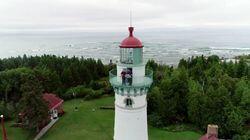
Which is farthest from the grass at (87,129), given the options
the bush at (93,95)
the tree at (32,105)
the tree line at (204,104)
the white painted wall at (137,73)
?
the white painted wall at (137,73)

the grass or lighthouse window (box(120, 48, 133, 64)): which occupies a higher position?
lighthouse window (box(120, 48, 133, 64))

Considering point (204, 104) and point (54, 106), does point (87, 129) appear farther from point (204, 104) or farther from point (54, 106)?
point (204, 104)

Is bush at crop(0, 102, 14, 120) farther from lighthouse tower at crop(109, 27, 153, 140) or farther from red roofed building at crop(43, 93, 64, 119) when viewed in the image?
lighthouse tower at crop(109, 27, 153, 140)

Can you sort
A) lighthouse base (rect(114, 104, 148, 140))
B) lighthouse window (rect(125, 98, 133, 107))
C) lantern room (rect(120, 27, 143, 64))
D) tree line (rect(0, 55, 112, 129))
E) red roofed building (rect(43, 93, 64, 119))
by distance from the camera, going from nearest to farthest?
lantern room (rect(120, 27, 143, 64))
lighthouse window (rect(125, 98, 133, 107))
lighthouse base (rect(114, 104, 148, 140))
tree line (rect(0, 55, 112, 129))
red roofed building (rect(43, 93, 64, 119))

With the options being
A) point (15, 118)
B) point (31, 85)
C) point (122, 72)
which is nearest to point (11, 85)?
point (15, 118)

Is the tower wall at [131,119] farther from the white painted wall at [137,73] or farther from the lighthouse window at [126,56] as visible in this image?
the lighthouse window at [126,56]

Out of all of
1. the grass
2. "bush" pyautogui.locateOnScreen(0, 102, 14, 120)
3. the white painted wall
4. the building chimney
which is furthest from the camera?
"bush" pyautogui.locateOnScreen(0, 102, 14, 120)

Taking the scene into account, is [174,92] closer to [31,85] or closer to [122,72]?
[31,85]

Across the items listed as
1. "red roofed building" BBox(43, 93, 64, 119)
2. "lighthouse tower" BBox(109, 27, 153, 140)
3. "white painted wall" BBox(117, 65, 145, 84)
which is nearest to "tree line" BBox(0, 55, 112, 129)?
"red roofed building" BBox(43, 93, 64, 119)

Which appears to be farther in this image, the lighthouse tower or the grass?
the grass
